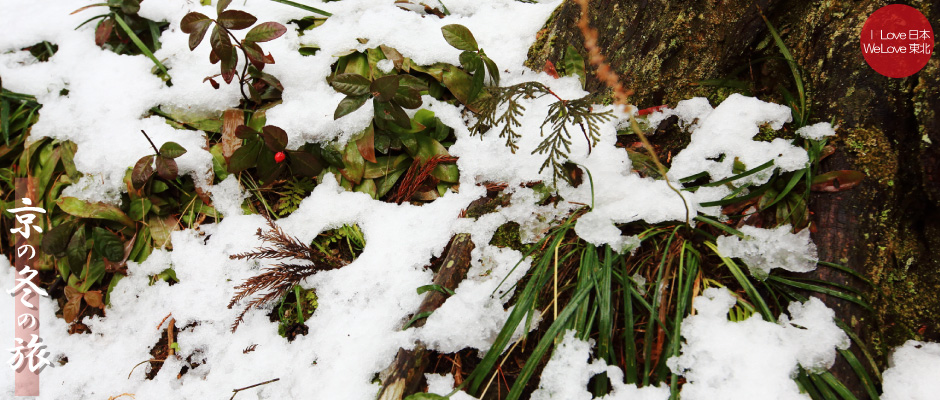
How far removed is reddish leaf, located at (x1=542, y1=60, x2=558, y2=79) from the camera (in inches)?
70.1

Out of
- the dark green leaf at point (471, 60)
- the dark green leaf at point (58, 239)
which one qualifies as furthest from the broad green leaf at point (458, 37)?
the dark green leaf at point (58, 239)

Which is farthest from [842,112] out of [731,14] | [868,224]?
[731,14]

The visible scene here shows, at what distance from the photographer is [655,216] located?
4.47ft

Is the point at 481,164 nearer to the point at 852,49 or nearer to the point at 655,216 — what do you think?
the point at 655,216

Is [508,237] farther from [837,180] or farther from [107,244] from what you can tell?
[107,244]

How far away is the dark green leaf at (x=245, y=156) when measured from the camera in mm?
1662

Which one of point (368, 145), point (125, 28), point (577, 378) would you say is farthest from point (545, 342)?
point (125, 28)

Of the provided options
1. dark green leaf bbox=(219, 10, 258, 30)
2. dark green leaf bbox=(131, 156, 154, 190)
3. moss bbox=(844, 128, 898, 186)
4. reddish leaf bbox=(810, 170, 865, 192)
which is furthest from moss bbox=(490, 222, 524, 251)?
dark green leaf bbox=(131, 156, 154, 190)

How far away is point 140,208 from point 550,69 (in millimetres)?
1839

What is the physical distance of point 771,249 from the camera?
1.27 m

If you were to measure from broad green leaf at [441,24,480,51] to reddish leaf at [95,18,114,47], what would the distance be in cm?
173

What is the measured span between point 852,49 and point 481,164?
1250 mm

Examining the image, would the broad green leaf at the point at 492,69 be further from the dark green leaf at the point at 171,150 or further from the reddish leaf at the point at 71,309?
the reddish leaf at the point at 71,309

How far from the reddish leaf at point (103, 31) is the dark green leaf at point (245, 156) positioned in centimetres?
114
